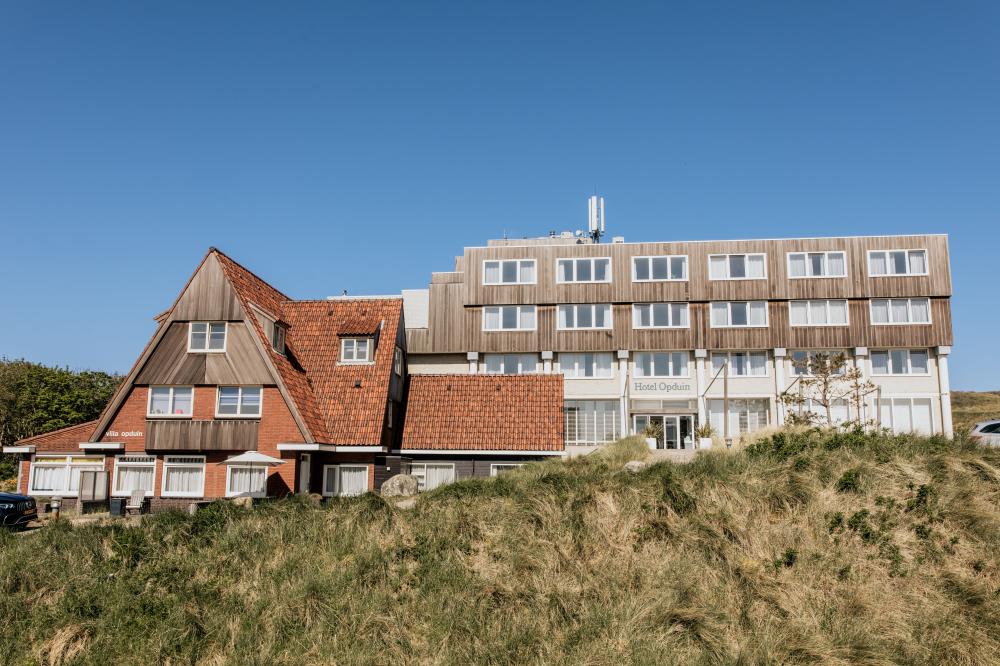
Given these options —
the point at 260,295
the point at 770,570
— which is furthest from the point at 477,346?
the point at 770,570

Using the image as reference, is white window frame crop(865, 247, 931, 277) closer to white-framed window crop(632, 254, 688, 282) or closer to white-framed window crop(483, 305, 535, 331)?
white-framed window crop(632, 254, 688, 282)

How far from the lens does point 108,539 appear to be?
19766 mm

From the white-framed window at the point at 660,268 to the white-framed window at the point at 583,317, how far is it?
2788mm

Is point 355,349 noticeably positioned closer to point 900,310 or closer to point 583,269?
point 583,269

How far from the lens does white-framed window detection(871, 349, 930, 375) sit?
4959cm

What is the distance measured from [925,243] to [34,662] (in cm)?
4974

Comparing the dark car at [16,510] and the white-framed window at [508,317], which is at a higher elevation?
the white-framed window at [508,317]

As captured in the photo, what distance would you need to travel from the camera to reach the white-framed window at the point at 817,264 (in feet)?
164

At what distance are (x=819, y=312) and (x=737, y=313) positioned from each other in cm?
486

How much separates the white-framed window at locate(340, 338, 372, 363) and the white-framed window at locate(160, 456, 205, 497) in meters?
7.63

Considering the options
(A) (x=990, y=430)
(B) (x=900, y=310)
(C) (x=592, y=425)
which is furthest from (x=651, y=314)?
(A) (x=990, y=430)

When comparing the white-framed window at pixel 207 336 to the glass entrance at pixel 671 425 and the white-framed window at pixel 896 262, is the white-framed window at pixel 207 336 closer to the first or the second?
the glass entrance at pixel 671 425

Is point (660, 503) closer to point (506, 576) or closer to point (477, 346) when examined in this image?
point (506, 576)

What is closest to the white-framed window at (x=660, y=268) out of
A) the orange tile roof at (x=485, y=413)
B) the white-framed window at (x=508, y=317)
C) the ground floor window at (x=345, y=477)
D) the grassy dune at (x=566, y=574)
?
the white-framed window at (x=508, y=317)
